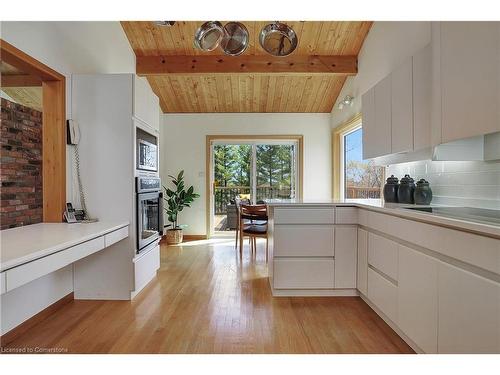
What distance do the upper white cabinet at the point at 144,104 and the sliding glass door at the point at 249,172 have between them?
246cm

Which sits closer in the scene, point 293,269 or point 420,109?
point 420,109

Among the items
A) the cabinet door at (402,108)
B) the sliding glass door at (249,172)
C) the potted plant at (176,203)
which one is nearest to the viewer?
the cabinet door at (402,108)

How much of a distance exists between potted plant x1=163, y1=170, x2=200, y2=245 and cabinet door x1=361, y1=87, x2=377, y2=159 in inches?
127

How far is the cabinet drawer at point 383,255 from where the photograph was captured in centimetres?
192

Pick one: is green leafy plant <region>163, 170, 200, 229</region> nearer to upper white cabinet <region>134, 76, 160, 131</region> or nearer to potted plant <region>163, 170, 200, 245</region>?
potted plant <region>163, 170, 200, 245</region>

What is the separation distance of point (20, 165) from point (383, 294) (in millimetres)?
2970

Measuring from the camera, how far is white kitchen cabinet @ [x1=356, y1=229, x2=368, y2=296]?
7.79 ft

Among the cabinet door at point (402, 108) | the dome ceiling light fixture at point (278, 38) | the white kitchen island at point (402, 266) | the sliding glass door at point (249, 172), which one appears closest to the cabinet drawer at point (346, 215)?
the white kitchen island at point (402, 266)

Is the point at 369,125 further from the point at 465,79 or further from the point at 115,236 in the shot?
the point at 115,236

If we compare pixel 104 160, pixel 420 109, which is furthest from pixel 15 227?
pixel 420 109

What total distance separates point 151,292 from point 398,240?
2.17 meters

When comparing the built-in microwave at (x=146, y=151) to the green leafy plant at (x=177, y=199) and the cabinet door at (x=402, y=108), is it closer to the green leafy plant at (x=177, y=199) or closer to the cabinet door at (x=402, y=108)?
the green leafy plant at (x=177, y=199)
